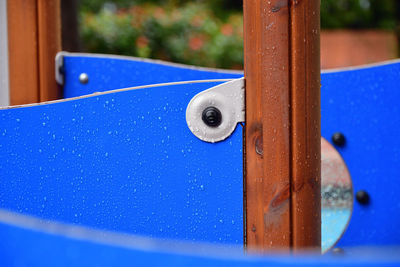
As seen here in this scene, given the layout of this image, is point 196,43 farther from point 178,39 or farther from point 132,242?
point 132,242

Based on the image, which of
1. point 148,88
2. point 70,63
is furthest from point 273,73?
point 70,63

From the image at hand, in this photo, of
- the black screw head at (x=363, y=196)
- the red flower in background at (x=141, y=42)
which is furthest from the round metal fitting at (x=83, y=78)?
the red flower in background at (x=141, y=42)

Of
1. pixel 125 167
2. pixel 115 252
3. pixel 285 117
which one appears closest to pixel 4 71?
pixel 125 167

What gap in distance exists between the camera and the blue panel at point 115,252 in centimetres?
40

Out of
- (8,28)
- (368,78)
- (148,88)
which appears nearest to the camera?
(148,88)

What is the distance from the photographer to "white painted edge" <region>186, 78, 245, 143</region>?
2.57 ft

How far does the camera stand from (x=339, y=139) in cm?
135

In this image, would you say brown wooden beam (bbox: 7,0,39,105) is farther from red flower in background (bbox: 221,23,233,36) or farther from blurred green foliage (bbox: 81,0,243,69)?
red flower in background (bbox: 221,23,233,36)

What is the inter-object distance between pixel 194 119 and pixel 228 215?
0.17 meters

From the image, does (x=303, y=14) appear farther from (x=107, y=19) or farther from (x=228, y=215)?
(x=107, y=19)

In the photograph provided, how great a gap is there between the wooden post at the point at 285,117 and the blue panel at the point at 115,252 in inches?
12.0

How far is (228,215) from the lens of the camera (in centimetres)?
83

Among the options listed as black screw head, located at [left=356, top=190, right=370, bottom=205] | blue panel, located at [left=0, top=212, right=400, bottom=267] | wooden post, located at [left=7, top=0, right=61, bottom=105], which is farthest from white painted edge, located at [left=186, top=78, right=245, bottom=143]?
black screw head, located at [left=356, top=190, right=370, bottom=205]

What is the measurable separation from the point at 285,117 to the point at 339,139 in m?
0.66
